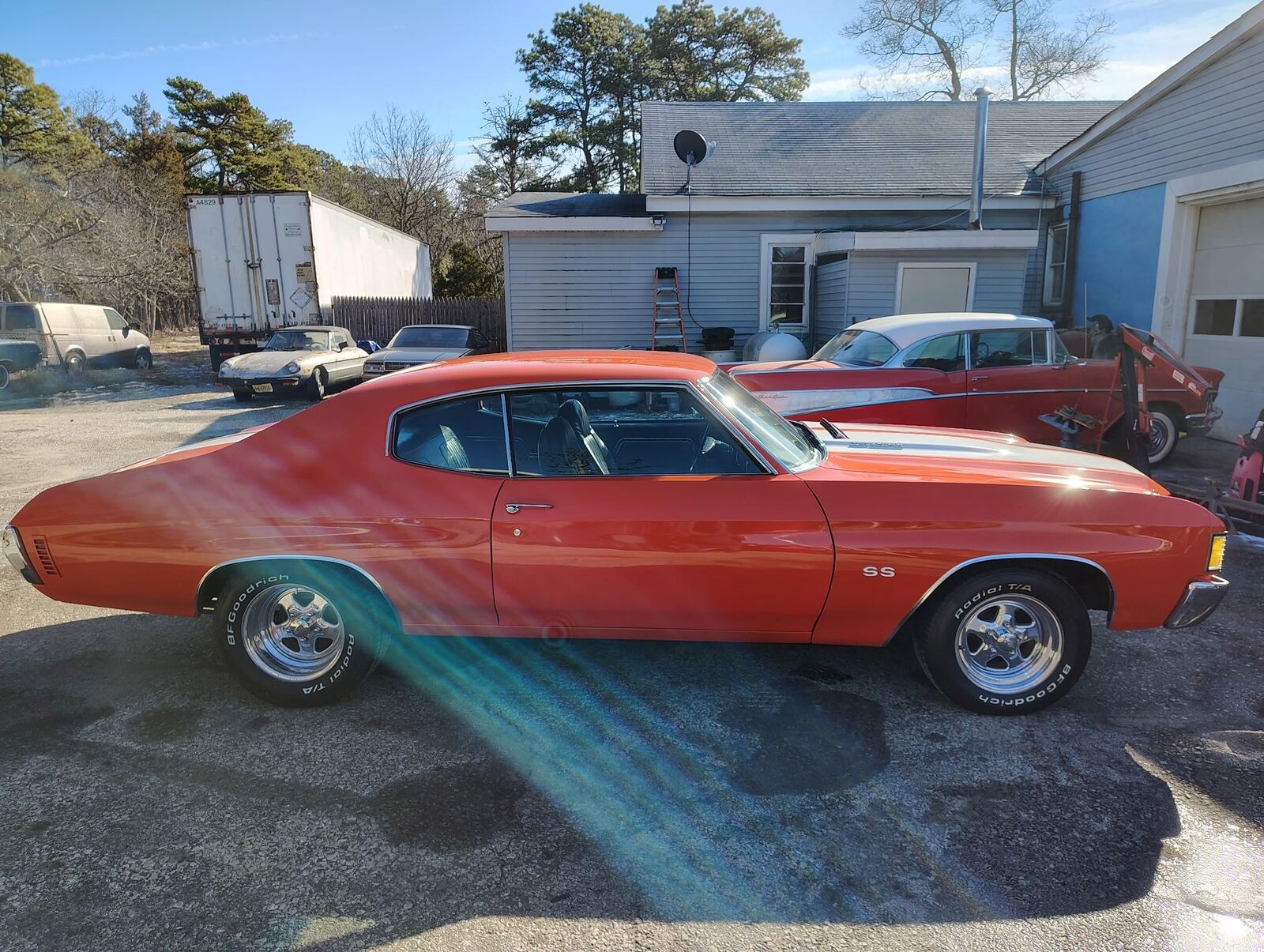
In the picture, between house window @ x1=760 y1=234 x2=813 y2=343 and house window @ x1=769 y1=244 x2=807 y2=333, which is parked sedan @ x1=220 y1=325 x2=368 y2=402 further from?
house window @ x1=769 y1=244 x2=807 y2=333

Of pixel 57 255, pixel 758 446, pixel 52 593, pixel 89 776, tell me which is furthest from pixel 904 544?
pixel 57 255

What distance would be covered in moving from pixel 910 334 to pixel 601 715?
5428mm

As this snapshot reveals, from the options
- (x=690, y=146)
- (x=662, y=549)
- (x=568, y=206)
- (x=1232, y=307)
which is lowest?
(x=662, y=549)

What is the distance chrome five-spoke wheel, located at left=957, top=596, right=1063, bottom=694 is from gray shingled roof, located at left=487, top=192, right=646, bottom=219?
12057 millimetres

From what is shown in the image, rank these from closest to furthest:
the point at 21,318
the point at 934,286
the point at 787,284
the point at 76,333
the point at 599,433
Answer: the point at 599,433 → the point at 934,286 → the point at 787,284 → the point at 21,318 → the point at 76,333

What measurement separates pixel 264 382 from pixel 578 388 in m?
12.5

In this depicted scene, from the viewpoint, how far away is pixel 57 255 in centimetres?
2289

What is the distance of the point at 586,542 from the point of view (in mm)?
3188

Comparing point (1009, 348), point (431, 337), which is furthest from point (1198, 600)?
point (431, 337)

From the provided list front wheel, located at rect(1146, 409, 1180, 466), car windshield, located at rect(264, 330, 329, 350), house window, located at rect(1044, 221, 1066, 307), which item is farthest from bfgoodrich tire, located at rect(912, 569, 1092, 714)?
car windshield, located at rect(264, 330, 329, 350)

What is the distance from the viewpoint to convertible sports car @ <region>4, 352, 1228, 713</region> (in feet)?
10.4

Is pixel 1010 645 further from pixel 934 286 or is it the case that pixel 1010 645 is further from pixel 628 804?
pixel 934 286

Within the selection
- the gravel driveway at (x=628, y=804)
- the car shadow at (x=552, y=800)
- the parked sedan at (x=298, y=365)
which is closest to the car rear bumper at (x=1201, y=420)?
the gravel driveway at (x=628, y=804)

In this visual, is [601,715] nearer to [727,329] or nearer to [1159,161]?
[727,329]
